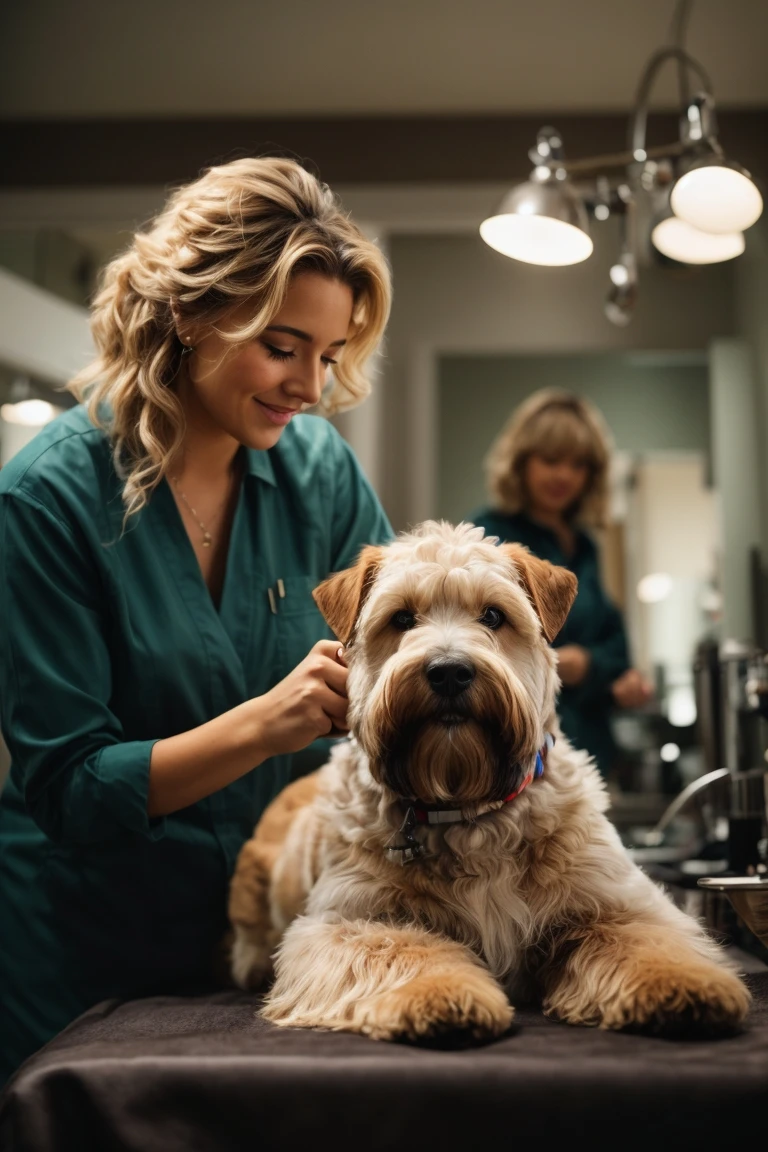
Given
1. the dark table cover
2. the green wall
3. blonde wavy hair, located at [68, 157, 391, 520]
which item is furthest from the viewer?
the green wall

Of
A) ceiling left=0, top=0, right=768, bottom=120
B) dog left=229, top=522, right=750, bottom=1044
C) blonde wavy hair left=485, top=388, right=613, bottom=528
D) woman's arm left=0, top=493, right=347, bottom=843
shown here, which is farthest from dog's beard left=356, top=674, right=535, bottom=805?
ceiling left=0, top=0, right=768, bottom=120

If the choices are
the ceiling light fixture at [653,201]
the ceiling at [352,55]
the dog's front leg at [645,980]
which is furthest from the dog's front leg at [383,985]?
the ceiling at [352,55]

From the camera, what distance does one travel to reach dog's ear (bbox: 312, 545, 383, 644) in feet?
4.84

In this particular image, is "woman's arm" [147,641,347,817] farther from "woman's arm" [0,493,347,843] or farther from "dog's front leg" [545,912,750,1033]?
"dog's front leg" [545,912,750,1033]

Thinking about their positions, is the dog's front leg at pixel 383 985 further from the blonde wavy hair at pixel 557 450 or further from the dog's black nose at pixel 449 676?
the blonde wavy hair at pixel 557 450

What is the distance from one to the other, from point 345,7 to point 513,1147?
3374mm

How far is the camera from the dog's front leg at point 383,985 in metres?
1.11

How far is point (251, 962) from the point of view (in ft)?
5.44

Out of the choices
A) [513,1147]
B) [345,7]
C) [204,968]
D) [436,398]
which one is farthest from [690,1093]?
[436,398]

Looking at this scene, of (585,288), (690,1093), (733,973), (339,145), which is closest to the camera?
(690,1093)

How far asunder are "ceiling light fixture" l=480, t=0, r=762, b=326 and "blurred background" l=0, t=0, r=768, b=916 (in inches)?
0.6

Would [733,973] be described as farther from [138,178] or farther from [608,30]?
[138,178]

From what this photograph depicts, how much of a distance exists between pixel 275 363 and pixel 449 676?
60 centimetres

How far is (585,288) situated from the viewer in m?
5.43
